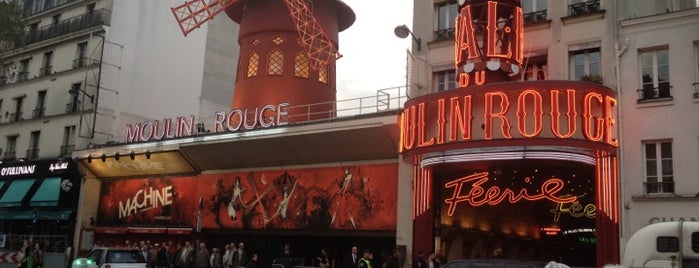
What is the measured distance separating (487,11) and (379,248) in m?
7.78

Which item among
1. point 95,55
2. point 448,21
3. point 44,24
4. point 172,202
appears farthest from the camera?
point 44,24

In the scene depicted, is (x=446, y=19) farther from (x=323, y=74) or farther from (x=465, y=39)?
(x=323, y=74)

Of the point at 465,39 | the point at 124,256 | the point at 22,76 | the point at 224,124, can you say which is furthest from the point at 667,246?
the point at 22,76

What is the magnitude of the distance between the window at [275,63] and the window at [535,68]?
11190mm

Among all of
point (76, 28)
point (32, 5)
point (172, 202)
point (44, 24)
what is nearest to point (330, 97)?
point (172, 202)

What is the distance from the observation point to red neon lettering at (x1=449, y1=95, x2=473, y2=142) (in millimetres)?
15728

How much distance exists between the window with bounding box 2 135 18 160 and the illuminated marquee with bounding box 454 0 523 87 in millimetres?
24632

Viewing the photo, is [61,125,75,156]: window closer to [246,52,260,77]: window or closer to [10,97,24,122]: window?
[10,97,24,122]: window

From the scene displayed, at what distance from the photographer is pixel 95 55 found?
3014cm

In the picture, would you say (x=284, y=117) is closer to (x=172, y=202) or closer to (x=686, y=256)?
(x=172, y=202)

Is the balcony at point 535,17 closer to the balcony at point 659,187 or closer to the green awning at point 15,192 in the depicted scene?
the balcony at point 659,187

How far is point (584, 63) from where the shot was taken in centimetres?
1689

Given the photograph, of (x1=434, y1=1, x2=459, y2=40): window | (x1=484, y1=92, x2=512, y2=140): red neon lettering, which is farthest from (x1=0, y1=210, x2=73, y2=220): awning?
(x1=484, y1=92, x2=512, y2=140): red neon lettering

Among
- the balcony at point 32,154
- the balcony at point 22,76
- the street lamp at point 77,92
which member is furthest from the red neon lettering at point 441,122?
the balcony at point 22,76
